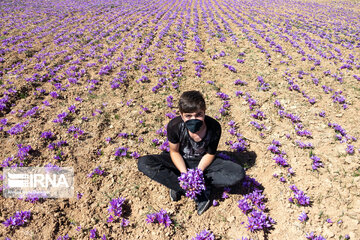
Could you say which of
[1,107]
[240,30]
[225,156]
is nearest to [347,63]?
[240,30]

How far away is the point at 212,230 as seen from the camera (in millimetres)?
5258

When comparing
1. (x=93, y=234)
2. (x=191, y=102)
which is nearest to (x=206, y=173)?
(x=191, y=102)

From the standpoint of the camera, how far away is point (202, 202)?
561 centimetres

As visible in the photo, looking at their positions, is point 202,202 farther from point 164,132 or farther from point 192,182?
point 164,132

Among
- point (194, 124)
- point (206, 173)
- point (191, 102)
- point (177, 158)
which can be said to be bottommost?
point (206, 173)

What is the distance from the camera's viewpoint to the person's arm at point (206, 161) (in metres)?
5.43

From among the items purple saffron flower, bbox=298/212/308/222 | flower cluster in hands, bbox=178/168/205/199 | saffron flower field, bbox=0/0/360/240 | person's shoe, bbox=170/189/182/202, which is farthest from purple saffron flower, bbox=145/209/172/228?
purple saffron flower, bbox=298/212/308/222

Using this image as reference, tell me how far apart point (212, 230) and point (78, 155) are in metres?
5.30

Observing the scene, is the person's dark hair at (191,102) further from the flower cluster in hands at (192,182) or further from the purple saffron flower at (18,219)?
the purple saffron flower at (18,219)
